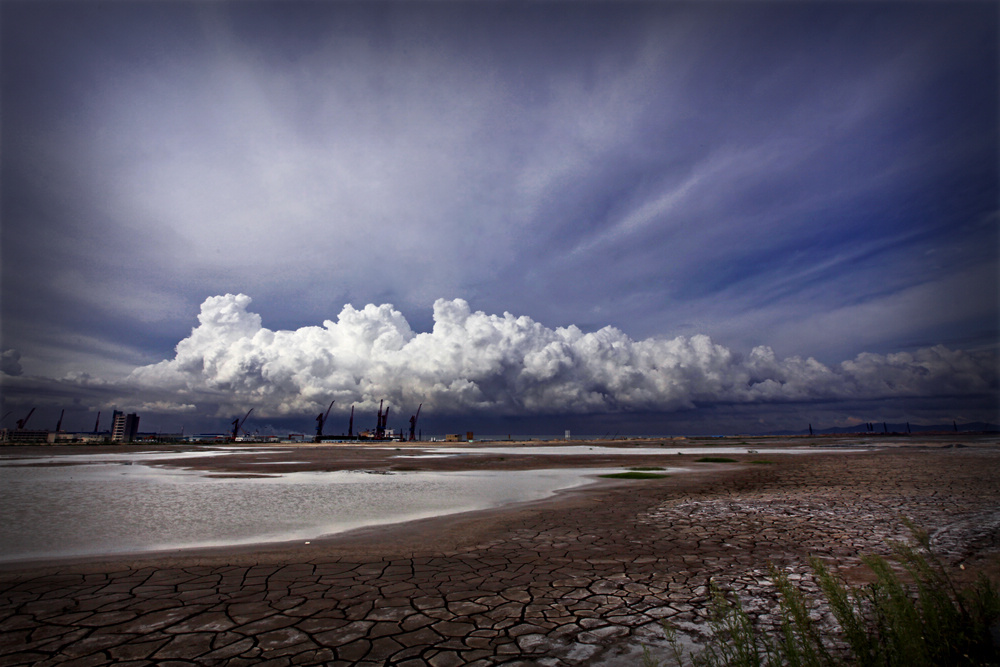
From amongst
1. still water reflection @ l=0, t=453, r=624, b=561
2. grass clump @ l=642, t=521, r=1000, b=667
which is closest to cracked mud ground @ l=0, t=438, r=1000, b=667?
grass clump @ l=642, t=521, r=1000, b=667

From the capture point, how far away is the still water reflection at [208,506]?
8500mm

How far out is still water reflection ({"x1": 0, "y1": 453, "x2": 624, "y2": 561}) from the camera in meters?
8.50

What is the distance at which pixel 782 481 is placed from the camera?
1631 cm

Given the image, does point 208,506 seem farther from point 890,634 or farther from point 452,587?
point 890,634

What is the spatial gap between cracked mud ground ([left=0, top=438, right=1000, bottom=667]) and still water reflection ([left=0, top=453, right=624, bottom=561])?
4.41 ft

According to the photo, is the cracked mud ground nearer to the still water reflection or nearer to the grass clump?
the grass clump

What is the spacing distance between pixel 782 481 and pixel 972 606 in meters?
14.3

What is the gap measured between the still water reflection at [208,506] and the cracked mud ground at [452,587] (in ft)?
4.41

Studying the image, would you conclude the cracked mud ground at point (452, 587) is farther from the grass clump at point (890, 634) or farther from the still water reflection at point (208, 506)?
the still water reflection at point (208, 506)

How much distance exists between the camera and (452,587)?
18.7 feet

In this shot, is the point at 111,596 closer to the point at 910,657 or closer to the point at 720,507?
the point at 910,657

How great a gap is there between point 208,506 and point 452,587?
9989 mm

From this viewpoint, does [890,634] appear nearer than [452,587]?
Yes

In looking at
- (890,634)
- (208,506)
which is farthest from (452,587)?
(208,506)
